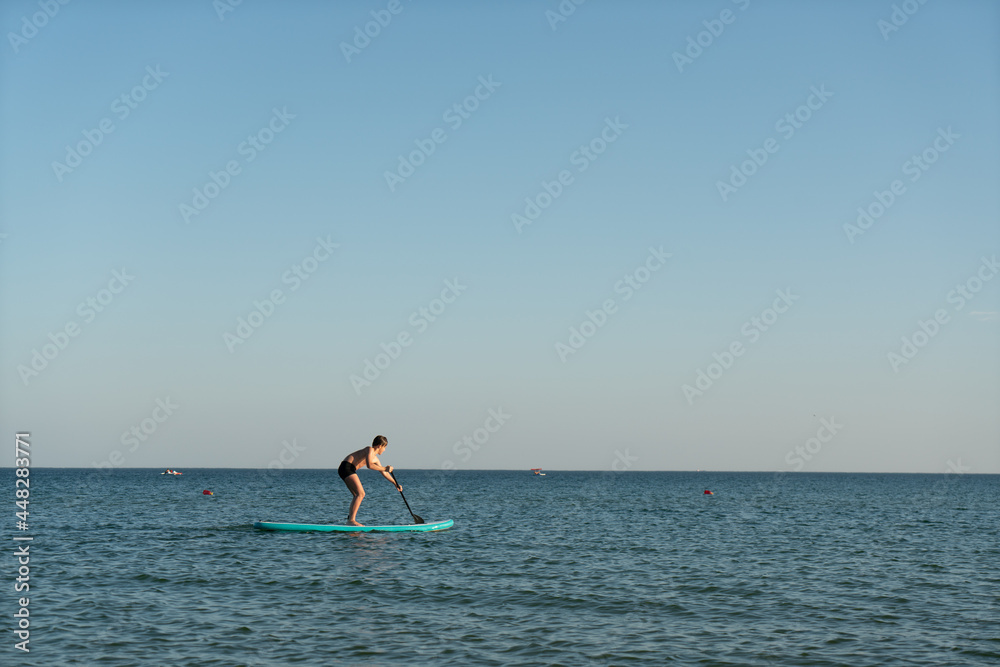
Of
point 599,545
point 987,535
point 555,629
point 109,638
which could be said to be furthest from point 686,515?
point 109,638

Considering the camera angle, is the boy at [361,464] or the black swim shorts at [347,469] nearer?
the boy at [361,464]

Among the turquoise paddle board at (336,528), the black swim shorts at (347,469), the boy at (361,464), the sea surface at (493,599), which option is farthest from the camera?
the turquoise paddle board at (336,528)

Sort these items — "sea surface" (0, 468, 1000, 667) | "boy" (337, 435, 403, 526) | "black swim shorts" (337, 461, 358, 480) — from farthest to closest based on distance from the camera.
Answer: "black swim shorts" (337, 461, 358, 480) < "boy" (337, 435, 403, 526) < "sea surface" (0, 468, 1000, 667)

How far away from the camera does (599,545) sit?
31.1 m

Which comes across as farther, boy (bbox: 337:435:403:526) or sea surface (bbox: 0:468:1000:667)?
boy (bbox: 337:435:403:526)

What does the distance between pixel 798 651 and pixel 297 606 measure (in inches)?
388

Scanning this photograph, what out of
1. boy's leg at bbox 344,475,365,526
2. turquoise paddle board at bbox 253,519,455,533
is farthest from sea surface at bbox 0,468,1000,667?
boy's leg at bbox 344,475,365,526

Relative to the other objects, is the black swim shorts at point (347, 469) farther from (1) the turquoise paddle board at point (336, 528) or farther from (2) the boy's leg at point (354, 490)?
(1) the turquoise paddle board at point (336, 528)

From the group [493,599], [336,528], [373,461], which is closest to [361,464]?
[373,461]

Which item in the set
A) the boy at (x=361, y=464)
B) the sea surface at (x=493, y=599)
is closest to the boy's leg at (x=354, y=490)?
the boy at (x=361, y=464)

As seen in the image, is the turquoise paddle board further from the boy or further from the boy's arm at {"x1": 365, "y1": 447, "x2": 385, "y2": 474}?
the boy's arm at {"x1": 365, "y1": 447, "x2": 385, "y2": 474}

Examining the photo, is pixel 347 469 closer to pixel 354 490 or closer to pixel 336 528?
pixel 354 490

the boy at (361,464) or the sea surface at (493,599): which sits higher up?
the boy at (361,464)

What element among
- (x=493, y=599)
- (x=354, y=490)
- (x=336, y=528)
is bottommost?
(x=493, y=599)
